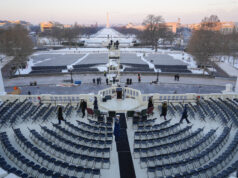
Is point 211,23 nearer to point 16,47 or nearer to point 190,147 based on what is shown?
point 190,147

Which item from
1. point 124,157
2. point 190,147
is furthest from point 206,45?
point 124,157

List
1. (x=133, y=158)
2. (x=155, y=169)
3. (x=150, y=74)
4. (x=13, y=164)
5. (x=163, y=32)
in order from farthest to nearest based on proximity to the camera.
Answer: (x=163, y=32) → (x=150, y=74) → (x=133, y=158) → (x=13, y=164) → (x=155, y=169)

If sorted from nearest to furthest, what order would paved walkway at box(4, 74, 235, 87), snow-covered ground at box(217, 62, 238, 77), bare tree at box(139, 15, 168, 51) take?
1. paved walkway at box(4, 74, 235, 87)
2. snow-covered ground at box(217, 62, 238, 77)
3. bare tree at box(139, 15, 168, 51)

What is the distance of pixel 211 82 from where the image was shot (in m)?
30.6

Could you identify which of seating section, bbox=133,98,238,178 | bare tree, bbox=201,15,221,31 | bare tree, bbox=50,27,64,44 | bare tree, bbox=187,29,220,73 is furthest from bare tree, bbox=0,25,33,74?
bare tree, bbox=50,27,64,44

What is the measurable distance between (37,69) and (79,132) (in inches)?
1191

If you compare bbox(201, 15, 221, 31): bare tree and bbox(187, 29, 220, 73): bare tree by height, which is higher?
bbox(201, 15, 221, 31): bare tree

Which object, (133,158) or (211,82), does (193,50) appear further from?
(133,158)

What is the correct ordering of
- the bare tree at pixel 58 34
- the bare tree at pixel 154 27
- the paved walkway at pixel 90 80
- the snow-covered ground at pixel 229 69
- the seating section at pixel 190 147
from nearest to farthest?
the seating section at pixel 190 147
the paved walkway at pixel 90 80
the snow-covered ground at pixel 229 69
the bare tree at pixel 154 27
the bare tree at pixel 58 34

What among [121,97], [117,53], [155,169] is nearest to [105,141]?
[155,169]

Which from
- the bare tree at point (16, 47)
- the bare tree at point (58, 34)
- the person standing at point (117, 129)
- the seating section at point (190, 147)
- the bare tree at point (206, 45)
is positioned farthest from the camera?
the bare tree at point (58, 34)

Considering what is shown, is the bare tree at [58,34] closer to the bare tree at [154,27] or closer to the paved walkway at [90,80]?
the bare tree at [154,27]

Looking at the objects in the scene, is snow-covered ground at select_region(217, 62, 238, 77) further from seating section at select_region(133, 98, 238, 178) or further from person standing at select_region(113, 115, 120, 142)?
person standing at select_region(113, 115, 120, 142)

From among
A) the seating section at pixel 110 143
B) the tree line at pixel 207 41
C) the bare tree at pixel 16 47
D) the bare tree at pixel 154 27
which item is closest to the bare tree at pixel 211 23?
the tree line at pixel 207 41
